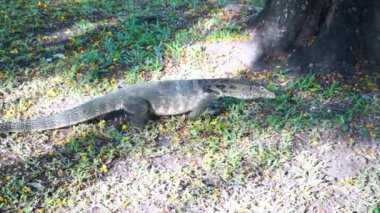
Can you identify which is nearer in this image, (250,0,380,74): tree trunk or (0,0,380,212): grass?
(0,0,380,212): grass

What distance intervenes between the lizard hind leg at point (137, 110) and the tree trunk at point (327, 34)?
6.25 feet

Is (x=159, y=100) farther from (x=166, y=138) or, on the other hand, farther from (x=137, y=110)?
(x=166, y=138)

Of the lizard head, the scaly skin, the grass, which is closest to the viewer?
the grass

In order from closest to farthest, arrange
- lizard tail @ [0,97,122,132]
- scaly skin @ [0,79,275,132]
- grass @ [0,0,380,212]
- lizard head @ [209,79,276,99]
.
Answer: grass @ [0,0,380,212] → lizard tail @ [0,97,122,132] → scaly skin @ [0,79,275,132] → lizard head @ [209,79,276,99]

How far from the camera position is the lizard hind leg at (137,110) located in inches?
208

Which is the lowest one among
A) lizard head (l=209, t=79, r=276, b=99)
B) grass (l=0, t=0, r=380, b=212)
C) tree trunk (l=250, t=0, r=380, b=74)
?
grass (l=0, t=0, r=380, b=212)

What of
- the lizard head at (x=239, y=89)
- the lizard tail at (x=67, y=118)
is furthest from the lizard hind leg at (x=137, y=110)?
the lizard head at (x=239, y=89)

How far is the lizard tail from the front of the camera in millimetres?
5164

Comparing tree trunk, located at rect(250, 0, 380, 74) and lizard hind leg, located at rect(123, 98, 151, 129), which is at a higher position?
tree trunk, located at rect(250, 0, 380, 74)

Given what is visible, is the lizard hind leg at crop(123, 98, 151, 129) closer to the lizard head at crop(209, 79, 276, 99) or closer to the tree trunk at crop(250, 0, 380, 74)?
the lizard head at crop(209, 79, 276, 99)

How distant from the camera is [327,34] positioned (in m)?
6.00

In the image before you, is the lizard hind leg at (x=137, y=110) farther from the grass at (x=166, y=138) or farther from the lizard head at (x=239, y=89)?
the lizard head at (x=239, y=89)

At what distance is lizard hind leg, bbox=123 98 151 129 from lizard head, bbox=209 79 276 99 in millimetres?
758

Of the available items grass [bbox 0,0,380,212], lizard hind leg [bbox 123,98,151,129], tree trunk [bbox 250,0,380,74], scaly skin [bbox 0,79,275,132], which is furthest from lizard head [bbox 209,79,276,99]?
tree trunk [bbox 250,0,380,74]
